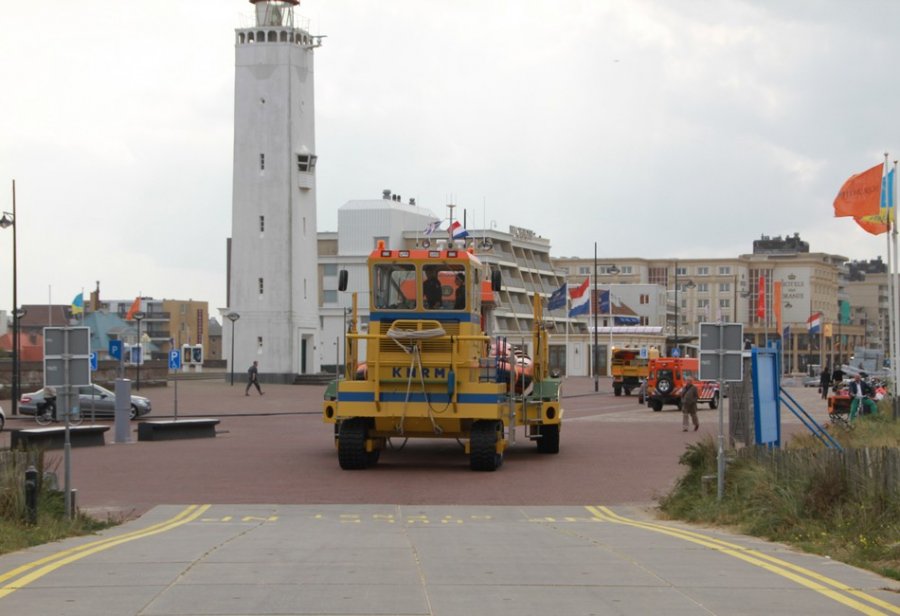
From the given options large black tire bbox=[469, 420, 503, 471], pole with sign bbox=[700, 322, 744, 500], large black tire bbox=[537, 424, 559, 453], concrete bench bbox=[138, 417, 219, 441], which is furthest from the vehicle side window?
concrete bench bbox=[138, 417, 219, 441]

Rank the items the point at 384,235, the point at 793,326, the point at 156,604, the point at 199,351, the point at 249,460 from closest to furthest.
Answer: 1. the point at 156,604
2. the point at 249,460
3. the point at 199,351
4. the point at 384,235
5. the point at 793,326

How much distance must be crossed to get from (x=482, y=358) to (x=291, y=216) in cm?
5317

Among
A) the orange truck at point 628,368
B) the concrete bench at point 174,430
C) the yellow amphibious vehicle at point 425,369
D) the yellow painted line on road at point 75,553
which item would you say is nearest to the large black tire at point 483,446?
the yellow amphibious vehicle at point 425,369

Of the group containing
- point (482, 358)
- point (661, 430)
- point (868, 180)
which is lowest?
point (661, 430)

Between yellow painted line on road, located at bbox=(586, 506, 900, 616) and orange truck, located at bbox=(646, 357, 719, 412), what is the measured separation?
36.5m

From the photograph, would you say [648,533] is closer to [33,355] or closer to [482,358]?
[482,358]

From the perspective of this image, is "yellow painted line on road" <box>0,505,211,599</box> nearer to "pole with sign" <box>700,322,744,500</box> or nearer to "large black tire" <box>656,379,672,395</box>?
"pole with sign" <box>700,322,744,500</box>

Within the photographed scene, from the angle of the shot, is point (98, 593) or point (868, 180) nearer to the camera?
point (98, 593)

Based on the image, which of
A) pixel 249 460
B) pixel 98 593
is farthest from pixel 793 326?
pixel 98 593

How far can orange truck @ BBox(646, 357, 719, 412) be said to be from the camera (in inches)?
2165

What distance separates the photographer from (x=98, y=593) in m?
11.0

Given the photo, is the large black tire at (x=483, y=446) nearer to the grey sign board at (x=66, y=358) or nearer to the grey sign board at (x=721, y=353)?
the grey sign board at (x=721, y=353)

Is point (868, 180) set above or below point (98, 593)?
above

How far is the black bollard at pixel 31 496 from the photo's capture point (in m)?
16.4
